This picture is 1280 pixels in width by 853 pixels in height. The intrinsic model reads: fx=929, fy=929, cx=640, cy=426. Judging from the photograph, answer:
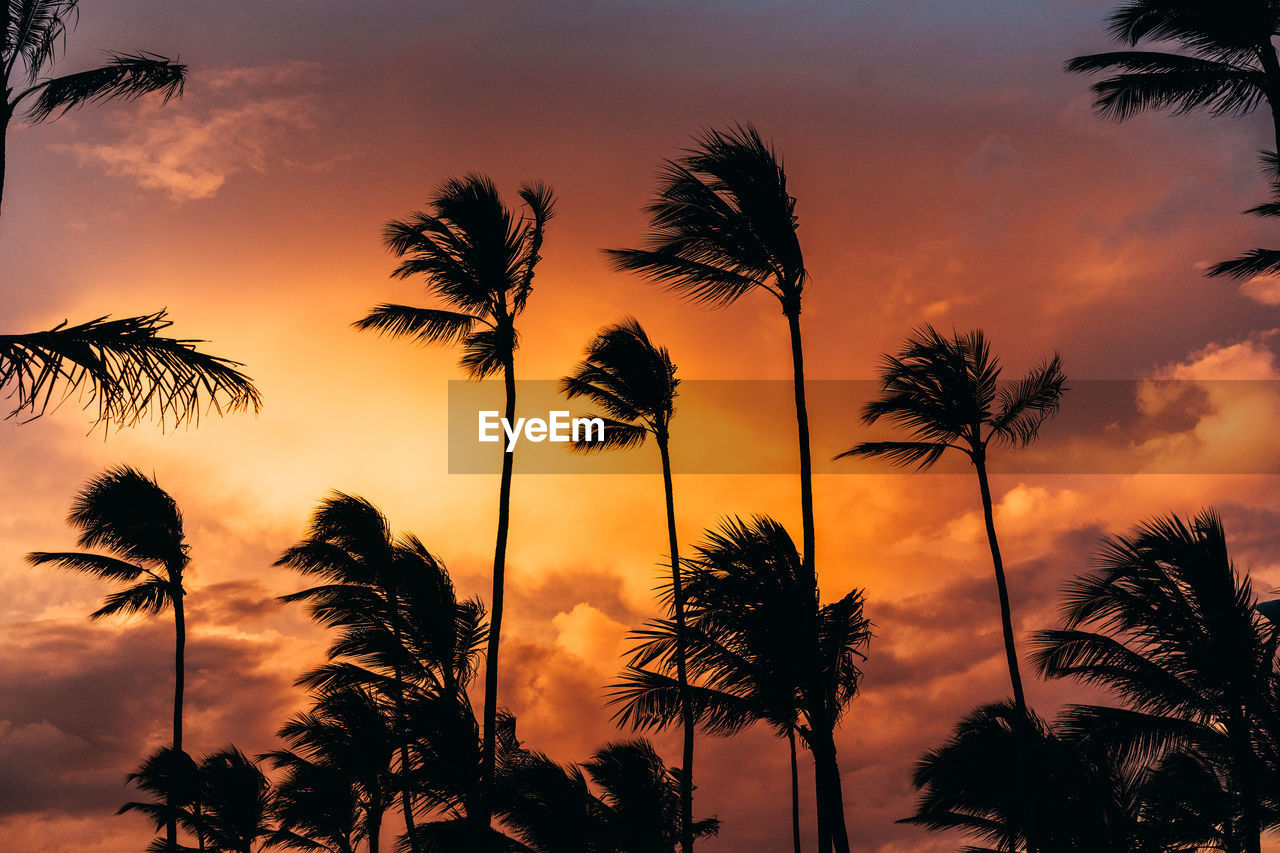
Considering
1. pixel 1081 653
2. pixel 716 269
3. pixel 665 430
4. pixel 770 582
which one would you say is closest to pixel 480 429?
pixel 665 430

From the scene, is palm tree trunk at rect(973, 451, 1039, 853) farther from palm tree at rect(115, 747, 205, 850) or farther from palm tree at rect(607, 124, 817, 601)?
palm tree at rect(115, 747, 205, 850)

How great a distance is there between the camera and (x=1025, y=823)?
17578 millimetres

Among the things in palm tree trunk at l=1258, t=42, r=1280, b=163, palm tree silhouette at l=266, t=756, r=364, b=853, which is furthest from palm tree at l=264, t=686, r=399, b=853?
palm tree trunk at l=1258, t=42, r=1280, b=163

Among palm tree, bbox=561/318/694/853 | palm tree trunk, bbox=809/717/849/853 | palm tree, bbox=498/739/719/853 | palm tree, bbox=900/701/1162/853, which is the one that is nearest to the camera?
palm tree trunk, bbox=809/717/849/853

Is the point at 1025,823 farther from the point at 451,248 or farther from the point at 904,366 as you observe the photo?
the point at 451,248

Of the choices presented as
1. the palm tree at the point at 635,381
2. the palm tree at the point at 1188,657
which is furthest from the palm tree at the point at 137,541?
the palm tree at the point at 1188,657

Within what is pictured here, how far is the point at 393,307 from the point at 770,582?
1045cm

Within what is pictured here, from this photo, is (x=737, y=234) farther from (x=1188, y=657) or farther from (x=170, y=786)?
(x=170, y=786)

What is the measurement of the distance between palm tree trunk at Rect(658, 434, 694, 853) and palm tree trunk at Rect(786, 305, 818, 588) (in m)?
1.71

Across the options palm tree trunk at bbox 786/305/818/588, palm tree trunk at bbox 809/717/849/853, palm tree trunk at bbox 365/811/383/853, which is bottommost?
palm tree trunk at bbox 365/811/383/853

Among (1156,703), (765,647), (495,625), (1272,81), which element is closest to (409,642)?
(495,625)

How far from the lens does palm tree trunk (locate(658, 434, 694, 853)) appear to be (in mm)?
10023

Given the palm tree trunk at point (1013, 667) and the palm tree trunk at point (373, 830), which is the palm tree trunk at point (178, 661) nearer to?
the palm tree trunk at point (373, 830)

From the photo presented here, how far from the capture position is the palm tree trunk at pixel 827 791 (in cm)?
1008
